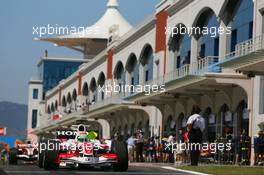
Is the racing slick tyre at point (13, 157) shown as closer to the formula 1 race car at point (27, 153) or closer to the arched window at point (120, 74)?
the formula 1 race car at point (27, 153)

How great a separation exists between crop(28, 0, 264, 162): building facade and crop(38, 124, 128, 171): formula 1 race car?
7.19 metres

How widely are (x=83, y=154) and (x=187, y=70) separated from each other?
18587mm

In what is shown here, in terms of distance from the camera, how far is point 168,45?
4953 centimetres

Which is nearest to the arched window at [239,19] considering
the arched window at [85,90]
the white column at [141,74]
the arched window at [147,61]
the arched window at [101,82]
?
the arched window at [147,61]

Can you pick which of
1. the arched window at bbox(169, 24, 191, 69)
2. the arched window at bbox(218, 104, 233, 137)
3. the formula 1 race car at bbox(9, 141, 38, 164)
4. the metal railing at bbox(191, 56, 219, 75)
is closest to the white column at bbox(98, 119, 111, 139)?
the arched window at bbox(169, 24, 191, 69)

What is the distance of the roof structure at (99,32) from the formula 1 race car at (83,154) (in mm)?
84626

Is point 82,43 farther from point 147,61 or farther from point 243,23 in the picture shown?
point 243,23

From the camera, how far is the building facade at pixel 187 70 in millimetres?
34688

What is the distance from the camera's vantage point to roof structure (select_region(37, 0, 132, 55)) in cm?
10900

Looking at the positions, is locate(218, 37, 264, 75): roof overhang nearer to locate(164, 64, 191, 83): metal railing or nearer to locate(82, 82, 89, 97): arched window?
locate(164, 64, 191, 83): metal railing

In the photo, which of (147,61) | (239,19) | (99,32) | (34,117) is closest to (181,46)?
(147,61)

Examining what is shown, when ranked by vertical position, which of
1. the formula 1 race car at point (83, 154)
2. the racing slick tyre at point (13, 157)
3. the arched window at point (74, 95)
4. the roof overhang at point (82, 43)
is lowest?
the racing slick tyre at point (13, 157)

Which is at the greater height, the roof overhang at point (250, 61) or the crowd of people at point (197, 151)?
the roof overhang at point (250, 61)

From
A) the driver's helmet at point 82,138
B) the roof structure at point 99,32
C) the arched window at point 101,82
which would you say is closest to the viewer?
the driver's helmet at point 82,138
